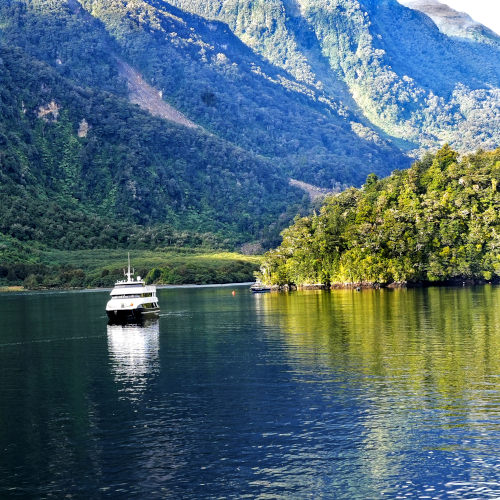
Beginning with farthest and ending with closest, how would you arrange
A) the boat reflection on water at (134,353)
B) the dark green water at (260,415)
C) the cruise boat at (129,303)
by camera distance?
the cruise boat at (129,303) → the boat reflection on water at (134,353) → the dark green water at (260,415)

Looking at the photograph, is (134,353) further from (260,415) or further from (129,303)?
(129,303)

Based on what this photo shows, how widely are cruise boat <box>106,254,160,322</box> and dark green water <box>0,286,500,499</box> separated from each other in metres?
34.5

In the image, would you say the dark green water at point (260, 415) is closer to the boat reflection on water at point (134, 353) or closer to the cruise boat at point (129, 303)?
the boat reflection on water at point (134, 353)

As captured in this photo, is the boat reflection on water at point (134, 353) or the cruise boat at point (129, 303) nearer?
the boat reflection on water at point (134, 353)

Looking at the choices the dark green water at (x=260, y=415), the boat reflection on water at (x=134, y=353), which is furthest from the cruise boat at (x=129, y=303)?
the dark green water at (x=260, y=415)

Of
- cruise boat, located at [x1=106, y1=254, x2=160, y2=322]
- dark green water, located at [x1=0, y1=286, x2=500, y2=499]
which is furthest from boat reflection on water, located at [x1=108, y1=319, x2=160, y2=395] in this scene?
cruise boat, located at [x1=106, y1=254, x2=160, y2=322]

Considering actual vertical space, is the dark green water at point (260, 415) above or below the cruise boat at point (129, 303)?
below

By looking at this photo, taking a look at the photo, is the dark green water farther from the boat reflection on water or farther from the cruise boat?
the cruise boat

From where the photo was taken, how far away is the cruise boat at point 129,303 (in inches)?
5581

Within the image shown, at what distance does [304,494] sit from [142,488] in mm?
8733

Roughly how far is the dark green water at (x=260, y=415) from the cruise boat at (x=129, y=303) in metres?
34.5

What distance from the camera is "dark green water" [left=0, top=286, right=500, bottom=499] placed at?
135 feet

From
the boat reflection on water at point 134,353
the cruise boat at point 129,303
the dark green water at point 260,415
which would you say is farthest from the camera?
the cruise boat at point 129,303

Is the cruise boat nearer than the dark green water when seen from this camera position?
No
